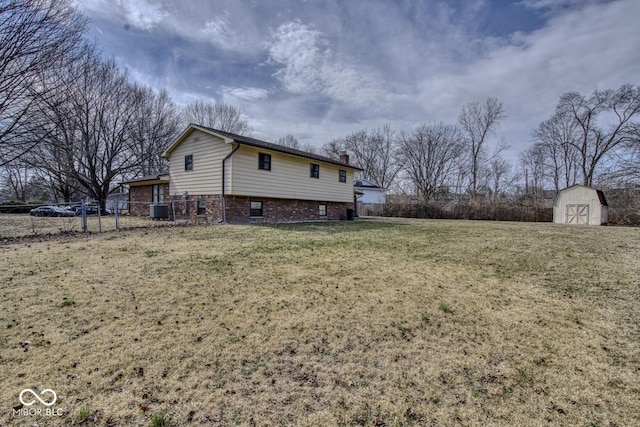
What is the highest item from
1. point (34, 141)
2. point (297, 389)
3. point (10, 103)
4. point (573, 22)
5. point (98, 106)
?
point (98, 106)

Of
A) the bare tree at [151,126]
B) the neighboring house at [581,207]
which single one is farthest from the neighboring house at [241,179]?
the neighboring house at [581,207]

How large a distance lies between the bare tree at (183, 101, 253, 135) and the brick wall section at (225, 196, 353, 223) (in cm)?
2250

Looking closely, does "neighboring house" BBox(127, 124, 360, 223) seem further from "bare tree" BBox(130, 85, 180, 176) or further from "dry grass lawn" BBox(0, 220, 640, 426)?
"bare tree" BBox(130, 85, 180, 176)

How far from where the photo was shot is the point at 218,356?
271cm

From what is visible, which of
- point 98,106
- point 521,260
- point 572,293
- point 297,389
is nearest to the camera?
point 297,389

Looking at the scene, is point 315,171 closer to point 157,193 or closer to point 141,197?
point 157,193

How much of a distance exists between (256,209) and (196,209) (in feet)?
10.1

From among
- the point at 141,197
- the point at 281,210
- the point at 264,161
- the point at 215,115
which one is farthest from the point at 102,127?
the point at 281,210

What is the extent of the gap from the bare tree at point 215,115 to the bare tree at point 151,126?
4.05 m

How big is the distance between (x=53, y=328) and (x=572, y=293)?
6.99 metres

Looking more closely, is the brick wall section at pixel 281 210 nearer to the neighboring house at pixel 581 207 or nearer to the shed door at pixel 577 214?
the neighboring house at pixel 581 207

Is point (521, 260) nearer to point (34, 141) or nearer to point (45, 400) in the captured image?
point (45, 400)

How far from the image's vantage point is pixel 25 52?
10.1 m

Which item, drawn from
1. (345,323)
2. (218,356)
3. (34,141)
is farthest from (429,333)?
(34,141)
